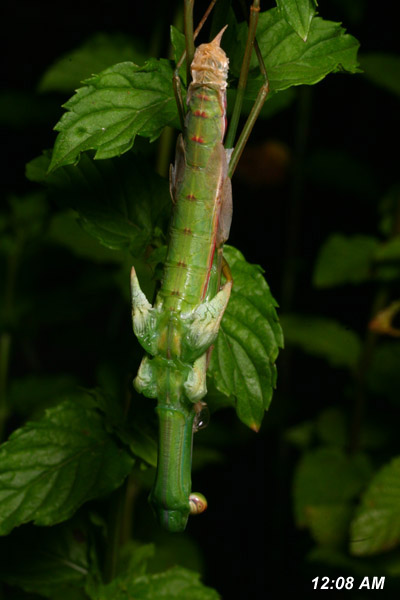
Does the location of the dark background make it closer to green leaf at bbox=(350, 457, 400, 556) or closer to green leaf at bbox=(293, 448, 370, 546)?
green leaf at bbox=(293, 448, 370, 546)

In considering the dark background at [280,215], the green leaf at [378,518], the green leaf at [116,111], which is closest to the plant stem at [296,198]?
the dark background at [280,215]

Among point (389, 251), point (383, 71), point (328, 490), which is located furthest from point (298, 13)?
point (328, 490)

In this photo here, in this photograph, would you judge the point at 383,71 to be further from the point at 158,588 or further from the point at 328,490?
the point at 158,588

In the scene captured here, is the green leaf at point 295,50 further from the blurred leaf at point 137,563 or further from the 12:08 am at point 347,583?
the 12:08 am at point 347,583

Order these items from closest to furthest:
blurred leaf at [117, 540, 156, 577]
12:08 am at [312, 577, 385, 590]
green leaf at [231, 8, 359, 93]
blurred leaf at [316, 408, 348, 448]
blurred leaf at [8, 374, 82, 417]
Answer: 1. green leaf at [231, 8, 359, 93]
2. blurred leaf at [117, 540, 156, 577]
3. 12:08 am at [312, 577, 385, 590]
4. blurred leaf at [316, 408, 348, 448]
5. blurred leaf at [8, 374, 82, 417]

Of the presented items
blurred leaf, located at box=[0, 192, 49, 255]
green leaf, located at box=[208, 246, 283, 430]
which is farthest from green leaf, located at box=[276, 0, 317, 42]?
blurred leaf, located at box=[0, 192, 49, 255]
